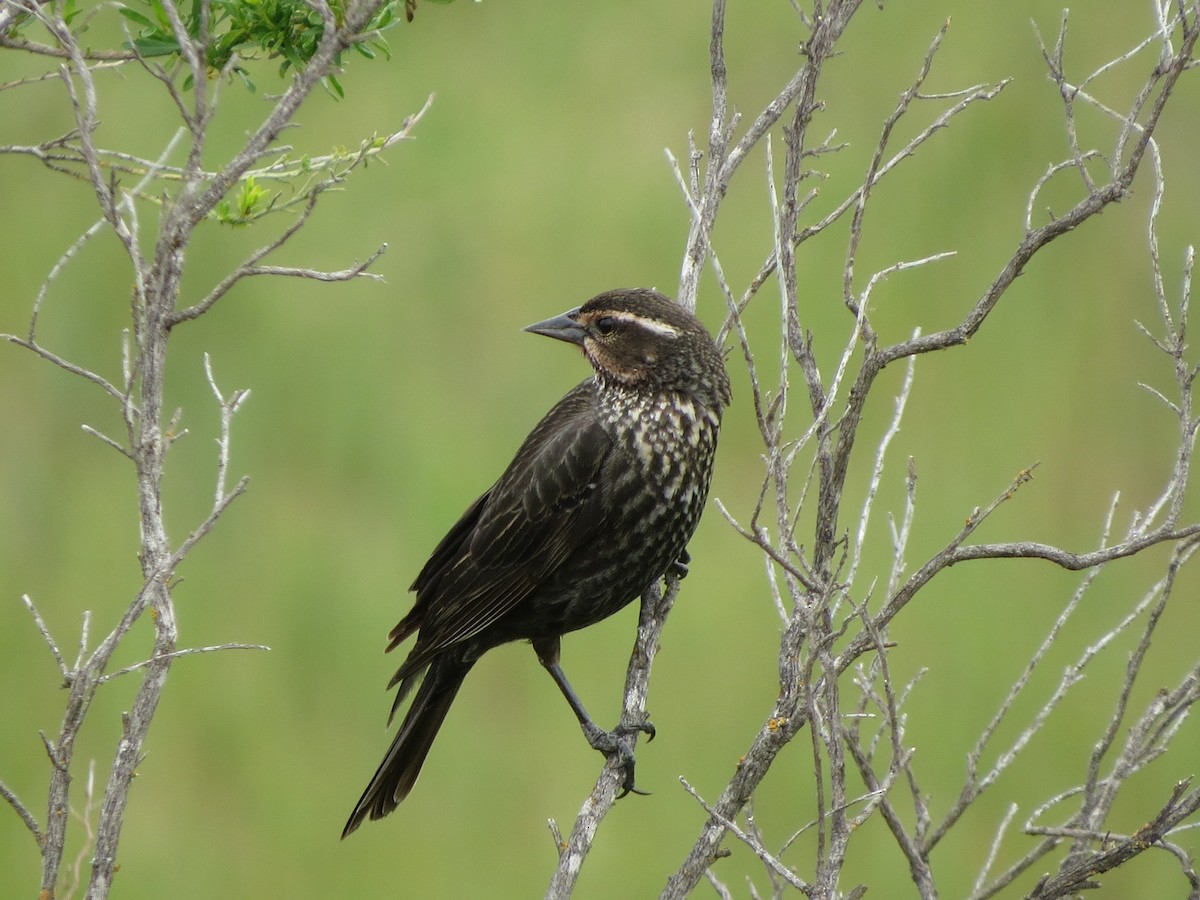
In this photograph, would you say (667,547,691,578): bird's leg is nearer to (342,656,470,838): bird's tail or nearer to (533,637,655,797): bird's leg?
(533,637,655,797): bird's leg

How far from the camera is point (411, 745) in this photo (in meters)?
4.26

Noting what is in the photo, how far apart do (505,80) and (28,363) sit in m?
2.82

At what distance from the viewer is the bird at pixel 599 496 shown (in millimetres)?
3938

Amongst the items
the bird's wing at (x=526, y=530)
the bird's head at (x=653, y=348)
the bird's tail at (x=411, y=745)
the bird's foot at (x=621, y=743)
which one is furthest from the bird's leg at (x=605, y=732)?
the bird's head at (x=653, y=348)

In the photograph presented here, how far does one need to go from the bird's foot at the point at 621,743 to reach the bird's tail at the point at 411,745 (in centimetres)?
47

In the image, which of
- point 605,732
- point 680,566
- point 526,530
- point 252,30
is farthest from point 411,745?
point 252,30

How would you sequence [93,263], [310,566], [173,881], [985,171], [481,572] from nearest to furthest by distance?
[481,572]
[173,881]
[310,566]
[93,263]
[985,171]

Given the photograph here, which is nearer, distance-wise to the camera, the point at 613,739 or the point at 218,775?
the point at 613,739

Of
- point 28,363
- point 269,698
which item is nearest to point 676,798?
point 269,698

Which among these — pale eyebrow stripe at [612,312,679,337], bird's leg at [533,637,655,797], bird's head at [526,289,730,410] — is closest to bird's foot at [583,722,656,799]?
bird's leg at [533,637,655,797]

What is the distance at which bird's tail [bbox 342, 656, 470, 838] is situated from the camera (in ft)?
13.8

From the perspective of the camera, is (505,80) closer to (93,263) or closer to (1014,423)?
(93,263)

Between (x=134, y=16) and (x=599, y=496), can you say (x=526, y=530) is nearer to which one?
(x=599, y=496)

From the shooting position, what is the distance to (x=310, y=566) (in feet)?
20.8
